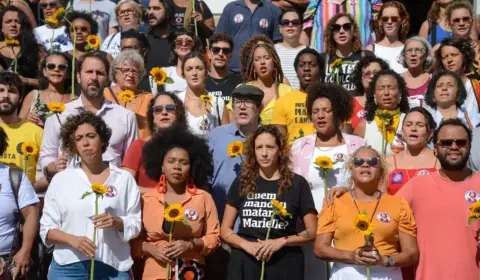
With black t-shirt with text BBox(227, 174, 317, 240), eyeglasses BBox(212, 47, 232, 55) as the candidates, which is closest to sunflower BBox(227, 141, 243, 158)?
black t-shirt with text BBox(227, 174, 317, 240)

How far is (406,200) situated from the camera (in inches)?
377

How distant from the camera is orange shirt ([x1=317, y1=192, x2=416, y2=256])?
929 cm

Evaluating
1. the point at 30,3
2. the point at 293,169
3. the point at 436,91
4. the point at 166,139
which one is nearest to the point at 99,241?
the point at 166,139

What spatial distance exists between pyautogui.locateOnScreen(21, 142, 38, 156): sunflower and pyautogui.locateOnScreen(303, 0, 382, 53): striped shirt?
475cm

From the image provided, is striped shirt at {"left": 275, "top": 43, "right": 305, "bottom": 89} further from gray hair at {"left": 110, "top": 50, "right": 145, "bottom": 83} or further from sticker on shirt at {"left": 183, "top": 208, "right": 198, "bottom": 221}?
sticker on shirt at {"left": 183, "top": 208, "right": 198, "bottom": 221}

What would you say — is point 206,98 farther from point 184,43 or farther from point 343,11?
point 343,11

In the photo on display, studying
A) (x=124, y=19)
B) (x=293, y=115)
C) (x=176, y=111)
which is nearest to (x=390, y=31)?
(x=293, y=115)

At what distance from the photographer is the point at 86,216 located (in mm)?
9469

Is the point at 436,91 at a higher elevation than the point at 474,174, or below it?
higher

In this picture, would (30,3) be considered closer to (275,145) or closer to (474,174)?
(275,145)

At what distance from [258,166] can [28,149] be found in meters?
2.15

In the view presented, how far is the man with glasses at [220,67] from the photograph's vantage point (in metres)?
12.8

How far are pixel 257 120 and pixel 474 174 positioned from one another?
216 cm

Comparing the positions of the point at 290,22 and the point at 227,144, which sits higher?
the point at 290,22
